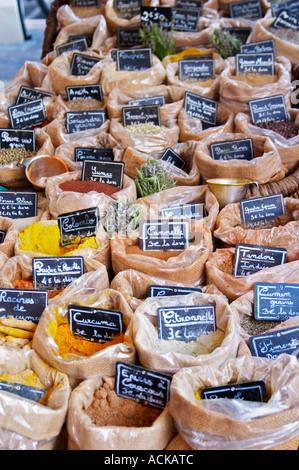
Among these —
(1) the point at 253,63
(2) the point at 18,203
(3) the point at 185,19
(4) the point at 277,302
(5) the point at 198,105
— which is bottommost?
(4) the point at 277,302

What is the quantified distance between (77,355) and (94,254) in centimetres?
57

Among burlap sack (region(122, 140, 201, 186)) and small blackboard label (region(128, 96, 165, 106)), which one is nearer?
burlap sack (region(122, 140, 201, 186))

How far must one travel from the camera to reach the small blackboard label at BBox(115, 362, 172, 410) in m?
1.59

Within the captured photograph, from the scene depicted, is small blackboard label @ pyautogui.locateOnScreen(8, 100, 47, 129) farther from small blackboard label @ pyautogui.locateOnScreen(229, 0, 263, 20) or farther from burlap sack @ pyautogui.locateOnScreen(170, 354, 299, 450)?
burlap sack @ pyautogui.locateOnScreen(170, 354, 299, 450)

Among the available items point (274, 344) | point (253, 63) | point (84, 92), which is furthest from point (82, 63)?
point (274, 344)

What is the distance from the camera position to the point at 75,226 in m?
2.27

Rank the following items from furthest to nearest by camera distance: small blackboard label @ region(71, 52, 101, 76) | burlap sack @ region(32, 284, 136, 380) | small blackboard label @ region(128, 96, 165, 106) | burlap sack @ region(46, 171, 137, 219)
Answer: small blackboard label @ region(71, 52, 101, 76)
small blackboard label @ region(128, 96, 165, 106)
burlap sack @ region(46, 171, 137, 219)
burlap sack @ region(32, 284, 136, 380)

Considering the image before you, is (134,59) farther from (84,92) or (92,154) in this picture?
(92,154)

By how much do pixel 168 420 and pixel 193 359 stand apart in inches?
8.1

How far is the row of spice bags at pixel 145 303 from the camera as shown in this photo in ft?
4.80

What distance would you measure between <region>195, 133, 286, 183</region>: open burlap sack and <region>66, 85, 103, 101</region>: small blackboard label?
2.98 ft

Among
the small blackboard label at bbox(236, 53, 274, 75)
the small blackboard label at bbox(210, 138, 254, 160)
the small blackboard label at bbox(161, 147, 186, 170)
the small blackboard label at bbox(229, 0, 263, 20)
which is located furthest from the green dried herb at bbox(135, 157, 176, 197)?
the small blackboard label at bbox(229, 0, 263, 20)

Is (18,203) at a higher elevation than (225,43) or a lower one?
lower
